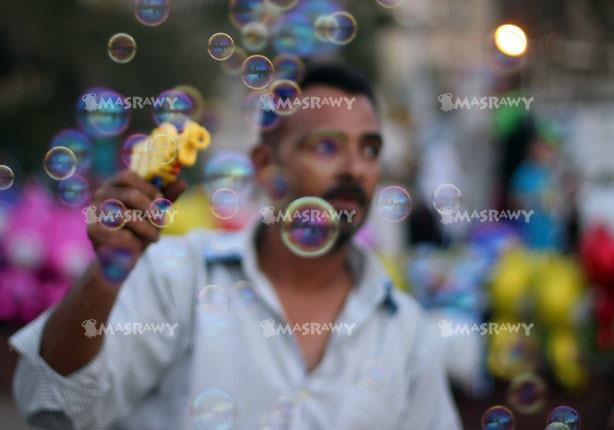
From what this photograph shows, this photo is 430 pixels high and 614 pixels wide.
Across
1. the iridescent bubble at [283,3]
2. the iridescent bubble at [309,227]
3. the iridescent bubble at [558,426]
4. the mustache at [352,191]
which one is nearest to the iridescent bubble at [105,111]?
the iridescent bubble at [309,227]

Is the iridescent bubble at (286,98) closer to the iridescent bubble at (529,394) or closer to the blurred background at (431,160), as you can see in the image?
the blurred background at (431,160)

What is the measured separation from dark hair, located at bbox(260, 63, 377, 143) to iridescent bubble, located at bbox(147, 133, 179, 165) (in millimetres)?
410

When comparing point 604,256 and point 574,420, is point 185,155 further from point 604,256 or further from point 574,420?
→ point 604,256

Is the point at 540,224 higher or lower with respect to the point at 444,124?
lower

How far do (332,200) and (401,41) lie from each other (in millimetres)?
12267

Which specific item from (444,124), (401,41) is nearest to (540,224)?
(444,124)

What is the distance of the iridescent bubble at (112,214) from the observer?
50.5 inches

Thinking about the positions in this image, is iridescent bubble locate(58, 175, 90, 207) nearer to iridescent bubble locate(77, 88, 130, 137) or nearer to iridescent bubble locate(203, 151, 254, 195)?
iridescent bubble locate(77, 88, 130, 137)

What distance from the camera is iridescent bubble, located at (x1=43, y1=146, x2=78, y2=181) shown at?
1.97 meters

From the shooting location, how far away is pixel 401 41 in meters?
13.5

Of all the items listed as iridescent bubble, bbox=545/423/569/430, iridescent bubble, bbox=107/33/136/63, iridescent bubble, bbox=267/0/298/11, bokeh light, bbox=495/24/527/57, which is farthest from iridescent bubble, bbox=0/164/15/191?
bokeh light, bbox=495/24/527/57

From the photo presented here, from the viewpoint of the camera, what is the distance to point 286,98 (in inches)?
68.8

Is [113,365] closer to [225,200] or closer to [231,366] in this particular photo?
[231,366]

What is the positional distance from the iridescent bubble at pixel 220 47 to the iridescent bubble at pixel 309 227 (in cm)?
48
